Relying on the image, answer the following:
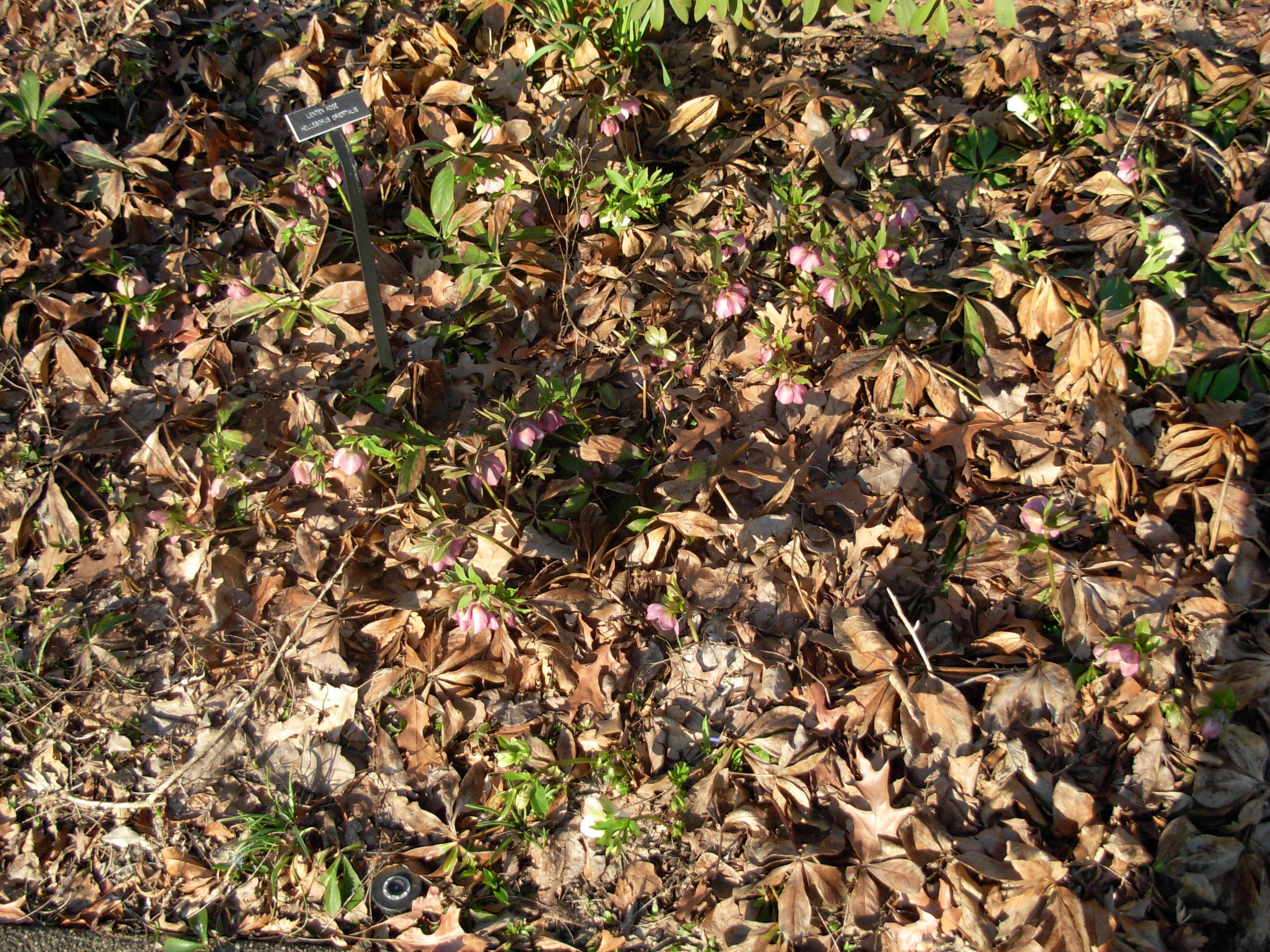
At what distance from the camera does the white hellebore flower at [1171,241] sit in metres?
2.24

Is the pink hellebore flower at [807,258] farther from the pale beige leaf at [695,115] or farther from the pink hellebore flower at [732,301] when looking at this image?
the pale beige leaf at [695,115]

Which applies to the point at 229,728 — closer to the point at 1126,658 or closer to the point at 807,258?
the point at 807,258

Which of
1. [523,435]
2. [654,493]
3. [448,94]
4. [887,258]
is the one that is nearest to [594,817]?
[654,493]

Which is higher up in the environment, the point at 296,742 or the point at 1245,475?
the point at 1245,475

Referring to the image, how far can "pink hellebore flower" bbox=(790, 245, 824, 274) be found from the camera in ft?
8.14

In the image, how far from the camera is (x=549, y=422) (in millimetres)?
2322

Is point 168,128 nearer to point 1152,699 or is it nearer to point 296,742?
point 296,742

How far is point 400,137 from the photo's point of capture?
3.01 m

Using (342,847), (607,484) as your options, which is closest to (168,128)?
(607,484)

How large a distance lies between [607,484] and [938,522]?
3.14 ft

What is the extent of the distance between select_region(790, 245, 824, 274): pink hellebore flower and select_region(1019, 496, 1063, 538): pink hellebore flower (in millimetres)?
938

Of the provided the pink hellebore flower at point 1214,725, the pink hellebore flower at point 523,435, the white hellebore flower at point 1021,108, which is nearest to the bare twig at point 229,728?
the pink hellebore flower at point 523,435

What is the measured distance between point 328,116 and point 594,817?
1.89m

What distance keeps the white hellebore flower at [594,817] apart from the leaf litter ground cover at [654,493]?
0.09 feet
